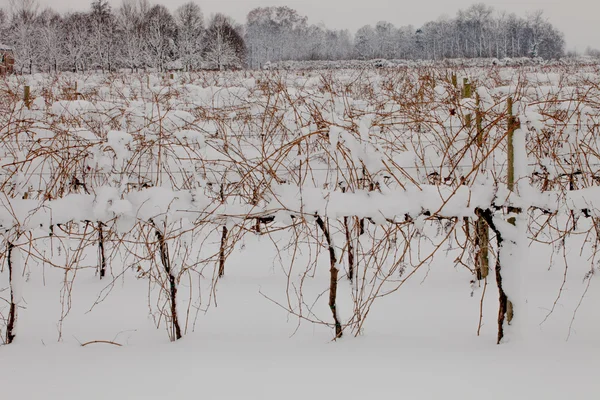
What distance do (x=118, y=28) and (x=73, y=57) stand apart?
17376mm

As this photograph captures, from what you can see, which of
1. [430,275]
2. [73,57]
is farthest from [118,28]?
[430,275]

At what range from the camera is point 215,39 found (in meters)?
45.1

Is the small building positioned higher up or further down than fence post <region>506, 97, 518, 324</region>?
higher up

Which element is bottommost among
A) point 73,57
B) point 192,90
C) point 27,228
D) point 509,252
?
point 509,252

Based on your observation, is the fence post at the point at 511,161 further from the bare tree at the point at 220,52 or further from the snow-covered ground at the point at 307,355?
the bare tree at the point at 220,52

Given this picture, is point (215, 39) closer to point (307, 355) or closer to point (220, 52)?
point (220, 52)

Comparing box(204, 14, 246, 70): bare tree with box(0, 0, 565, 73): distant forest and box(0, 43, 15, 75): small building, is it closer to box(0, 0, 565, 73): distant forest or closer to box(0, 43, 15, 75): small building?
box(0, 0, 565, 73): distant forest

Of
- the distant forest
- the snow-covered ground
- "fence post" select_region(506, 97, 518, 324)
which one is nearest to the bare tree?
the distant forest

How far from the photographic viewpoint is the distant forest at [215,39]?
36.2m

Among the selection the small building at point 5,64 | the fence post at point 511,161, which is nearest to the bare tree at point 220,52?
the small building at point 5,64

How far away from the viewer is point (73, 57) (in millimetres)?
34969

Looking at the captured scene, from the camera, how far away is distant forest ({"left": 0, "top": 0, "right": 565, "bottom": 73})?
36.2 m

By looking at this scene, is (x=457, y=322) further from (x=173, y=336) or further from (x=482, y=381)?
(x=173, y=336)

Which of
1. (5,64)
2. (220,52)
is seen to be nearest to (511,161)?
(5,64)
